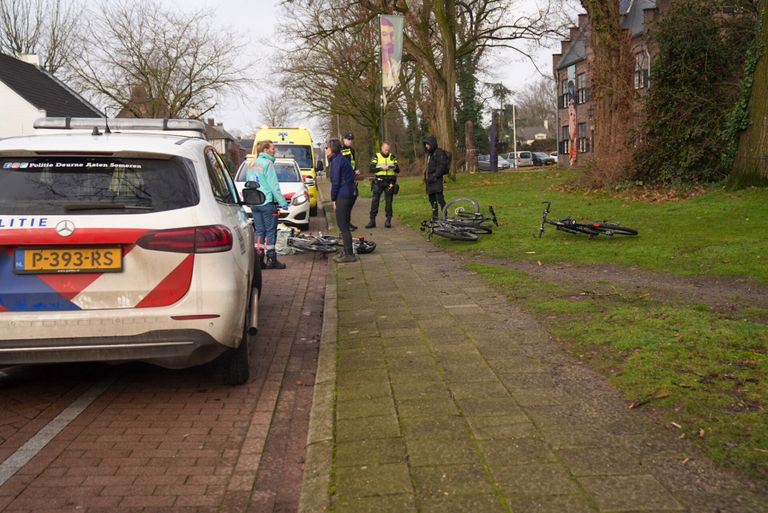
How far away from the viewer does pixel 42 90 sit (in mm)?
39188

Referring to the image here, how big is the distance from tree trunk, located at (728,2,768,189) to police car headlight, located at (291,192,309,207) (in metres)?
9.08

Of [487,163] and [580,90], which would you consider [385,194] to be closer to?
[487,163]

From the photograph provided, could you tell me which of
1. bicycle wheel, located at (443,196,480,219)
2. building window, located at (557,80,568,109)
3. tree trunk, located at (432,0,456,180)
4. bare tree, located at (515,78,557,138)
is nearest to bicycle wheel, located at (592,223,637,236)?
bicycle wheel, located at (443,196,480,219)

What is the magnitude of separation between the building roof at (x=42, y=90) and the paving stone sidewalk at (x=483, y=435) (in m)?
34.8

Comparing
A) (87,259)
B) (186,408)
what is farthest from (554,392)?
(87,259)

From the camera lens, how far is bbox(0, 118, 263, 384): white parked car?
436 cm

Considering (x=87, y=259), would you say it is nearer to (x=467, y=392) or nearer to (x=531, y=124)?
(x=467, y=392)

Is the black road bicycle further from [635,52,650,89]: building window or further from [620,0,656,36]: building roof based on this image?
[620,0,656,36]: building roof

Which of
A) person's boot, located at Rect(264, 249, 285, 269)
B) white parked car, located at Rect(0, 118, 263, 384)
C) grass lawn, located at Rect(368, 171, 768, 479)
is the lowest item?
person's boot, located at Rect(264, 249, 285, 269)

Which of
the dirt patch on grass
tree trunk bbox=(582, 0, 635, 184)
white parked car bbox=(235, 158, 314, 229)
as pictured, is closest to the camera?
the dirt patch on grass

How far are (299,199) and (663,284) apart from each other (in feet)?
32.2

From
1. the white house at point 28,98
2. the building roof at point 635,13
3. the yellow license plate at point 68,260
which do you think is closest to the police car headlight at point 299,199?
the yellow license plate at point 68,260

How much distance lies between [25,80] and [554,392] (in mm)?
40240

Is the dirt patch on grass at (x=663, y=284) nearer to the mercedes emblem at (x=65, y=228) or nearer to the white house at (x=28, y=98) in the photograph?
the mercedes emblem at (x=65, y=228)
